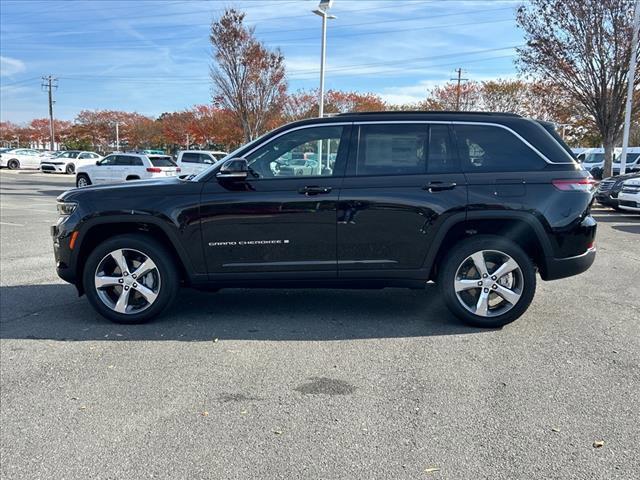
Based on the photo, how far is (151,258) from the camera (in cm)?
487

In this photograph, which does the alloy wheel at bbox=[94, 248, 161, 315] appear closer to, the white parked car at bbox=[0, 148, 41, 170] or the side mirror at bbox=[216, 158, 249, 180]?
the side mirror at bbox=[216, 158, 249, 180]

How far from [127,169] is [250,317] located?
18276mm

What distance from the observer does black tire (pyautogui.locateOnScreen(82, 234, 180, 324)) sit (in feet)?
16.0

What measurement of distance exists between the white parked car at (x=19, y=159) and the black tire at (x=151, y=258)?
42.2 m

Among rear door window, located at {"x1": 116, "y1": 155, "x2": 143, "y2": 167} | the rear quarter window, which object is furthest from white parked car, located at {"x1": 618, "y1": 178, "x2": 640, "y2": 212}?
rear door window, located at {"x1": 116, "y1": 155, "x2": 143, "y2": 167}

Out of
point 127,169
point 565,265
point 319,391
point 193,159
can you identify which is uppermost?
point 193,159

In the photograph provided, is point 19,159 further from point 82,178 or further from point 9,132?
point 9,132

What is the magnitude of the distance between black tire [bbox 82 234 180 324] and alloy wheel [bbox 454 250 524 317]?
8.75 feet

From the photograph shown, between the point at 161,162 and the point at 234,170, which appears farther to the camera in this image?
the point at 161,162

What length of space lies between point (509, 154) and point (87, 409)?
4.00 meters

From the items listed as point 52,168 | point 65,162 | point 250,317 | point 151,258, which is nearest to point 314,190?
point 250,317

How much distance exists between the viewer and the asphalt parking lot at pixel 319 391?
2793 millimetres

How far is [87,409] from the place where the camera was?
3.38 meters

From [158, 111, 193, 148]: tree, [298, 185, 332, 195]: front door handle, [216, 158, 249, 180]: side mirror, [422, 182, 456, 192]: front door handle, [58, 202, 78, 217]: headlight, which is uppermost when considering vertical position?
[158, 111, 193, 148]: tree
